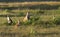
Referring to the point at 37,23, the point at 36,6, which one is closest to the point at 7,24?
the point at 37,23

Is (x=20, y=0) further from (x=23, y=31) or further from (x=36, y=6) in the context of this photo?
(x=23, y=31)

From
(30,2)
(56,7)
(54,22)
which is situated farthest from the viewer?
(30,2)

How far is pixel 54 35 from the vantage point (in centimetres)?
999

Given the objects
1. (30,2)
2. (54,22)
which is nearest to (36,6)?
(30,2)

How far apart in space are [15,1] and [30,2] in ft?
3.39

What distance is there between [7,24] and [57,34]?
91.4 inches

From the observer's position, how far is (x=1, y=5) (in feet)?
49.9

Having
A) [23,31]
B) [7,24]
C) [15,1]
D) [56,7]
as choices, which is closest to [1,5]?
[15,1]

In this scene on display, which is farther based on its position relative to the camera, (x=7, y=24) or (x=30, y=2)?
(x=30, y=2)

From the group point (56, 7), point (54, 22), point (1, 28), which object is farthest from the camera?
point (56, 7)

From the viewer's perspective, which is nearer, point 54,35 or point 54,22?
point 54,35

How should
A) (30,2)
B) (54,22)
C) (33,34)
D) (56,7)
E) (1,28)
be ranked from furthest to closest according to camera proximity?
(30,2)
(56,7)
(54,22)
(1,28)
(33,34)

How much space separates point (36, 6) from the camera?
14938 mm

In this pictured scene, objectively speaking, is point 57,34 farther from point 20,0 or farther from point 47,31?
point 20,0
